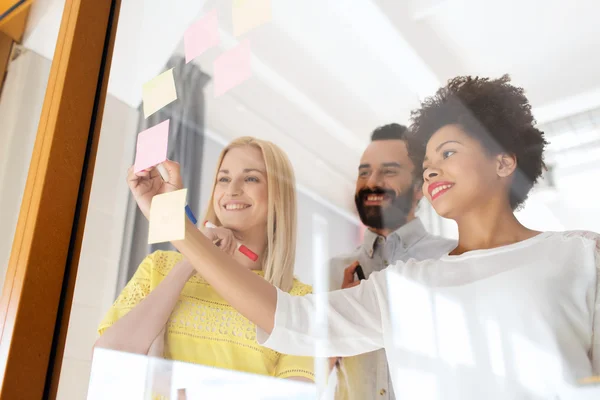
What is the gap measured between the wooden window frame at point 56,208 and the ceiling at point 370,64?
0.95 feet

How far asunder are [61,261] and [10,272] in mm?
94

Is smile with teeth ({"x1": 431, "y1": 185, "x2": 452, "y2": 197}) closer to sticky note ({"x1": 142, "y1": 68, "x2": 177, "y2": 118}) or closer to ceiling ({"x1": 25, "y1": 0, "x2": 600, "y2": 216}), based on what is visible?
ceiling ({"x1": 25, "y1": 0, "x2": 600, "y2": 216})

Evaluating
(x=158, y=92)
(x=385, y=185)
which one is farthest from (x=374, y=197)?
(x=158, y=92)

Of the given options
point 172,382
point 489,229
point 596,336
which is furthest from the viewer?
point 172,382

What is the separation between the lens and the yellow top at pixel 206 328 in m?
0.76

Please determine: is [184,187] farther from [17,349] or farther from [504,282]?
[504,282]

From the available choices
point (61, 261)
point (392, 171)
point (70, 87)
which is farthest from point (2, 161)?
point (392, 171)

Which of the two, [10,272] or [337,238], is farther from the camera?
[10,272]

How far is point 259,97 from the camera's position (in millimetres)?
897

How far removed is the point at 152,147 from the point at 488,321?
0.71m

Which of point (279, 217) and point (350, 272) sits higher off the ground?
point (279, 217)

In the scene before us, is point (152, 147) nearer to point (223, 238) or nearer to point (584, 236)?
point (223, 238)

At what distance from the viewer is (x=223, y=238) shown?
0.88 metres

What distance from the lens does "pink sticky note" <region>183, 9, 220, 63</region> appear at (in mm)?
1021
